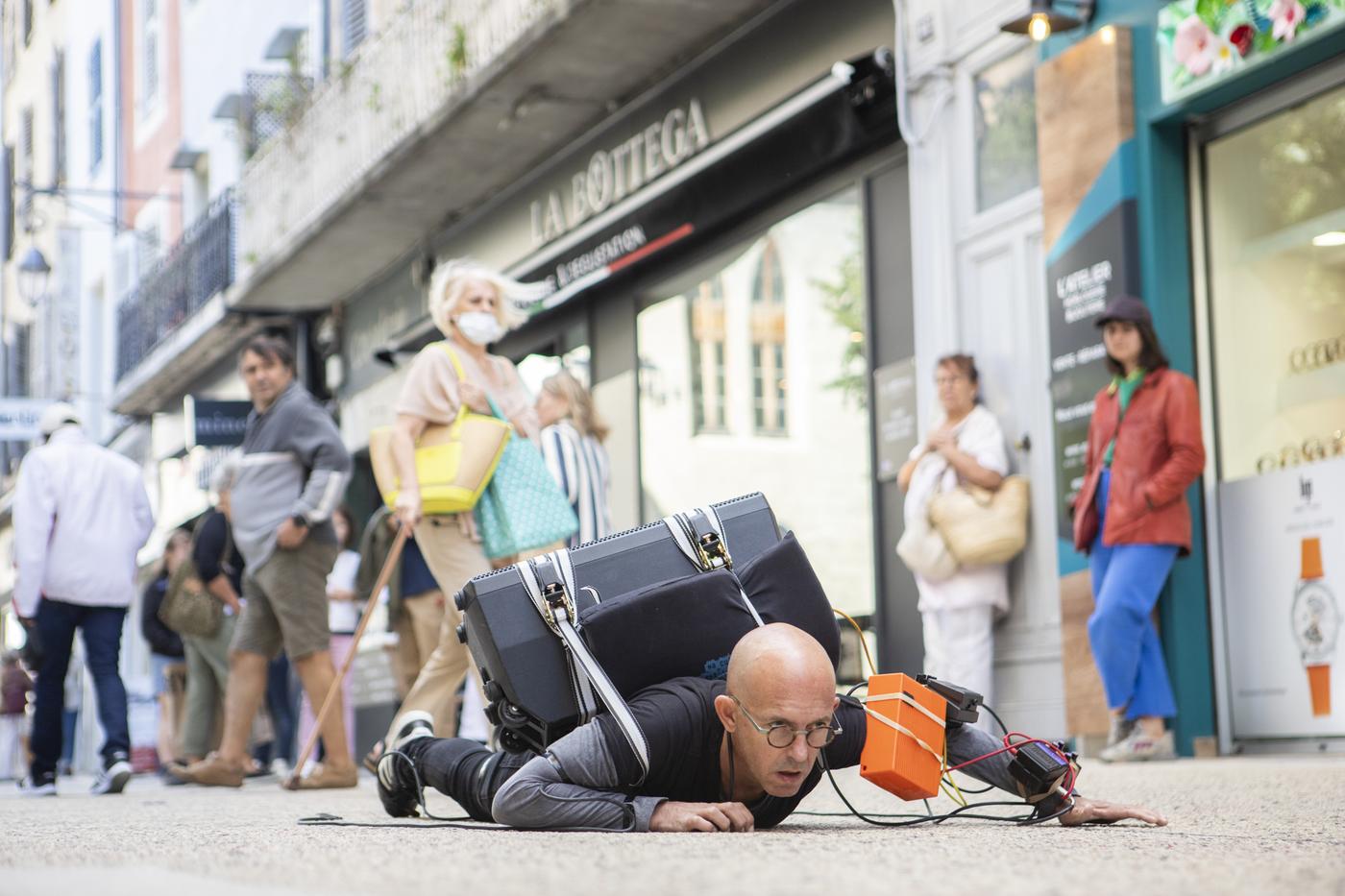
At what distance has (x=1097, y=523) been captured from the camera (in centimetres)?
952

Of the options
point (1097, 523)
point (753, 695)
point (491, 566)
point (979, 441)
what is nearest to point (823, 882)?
point (753, 695)

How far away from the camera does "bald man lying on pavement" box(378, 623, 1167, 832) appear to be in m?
4.52

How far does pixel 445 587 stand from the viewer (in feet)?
27.0

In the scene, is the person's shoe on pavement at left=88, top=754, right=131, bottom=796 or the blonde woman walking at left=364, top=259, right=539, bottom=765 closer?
the blonde woman walking at left=364, top=259, right=539, bottom=765

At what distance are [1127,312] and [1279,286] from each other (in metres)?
1.03

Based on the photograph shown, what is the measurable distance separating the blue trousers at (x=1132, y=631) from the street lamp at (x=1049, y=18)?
2330mm

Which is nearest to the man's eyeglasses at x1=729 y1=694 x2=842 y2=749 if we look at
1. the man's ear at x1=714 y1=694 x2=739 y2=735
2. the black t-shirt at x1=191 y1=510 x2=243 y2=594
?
the man's ear at x1=714 y1=694 x2=739 y2=735

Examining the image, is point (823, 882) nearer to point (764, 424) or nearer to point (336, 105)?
point (764, 424)

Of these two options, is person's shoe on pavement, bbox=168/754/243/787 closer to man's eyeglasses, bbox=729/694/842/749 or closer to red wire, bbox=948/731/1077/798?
red wire, bbox=948/731/1077/798

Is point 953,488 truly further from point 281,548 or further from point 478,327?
point 281,548

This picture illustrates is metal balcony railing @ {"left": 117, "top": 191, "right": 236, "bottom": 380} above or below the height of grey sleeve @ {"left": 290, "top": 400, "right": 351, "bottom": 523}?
above

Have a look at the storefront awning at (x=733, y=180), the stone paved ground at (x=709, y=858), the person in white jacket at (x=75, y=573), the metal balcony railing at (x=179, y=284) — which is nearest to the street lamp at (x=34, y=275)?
the metal balcony railing at (x=179, y=284)

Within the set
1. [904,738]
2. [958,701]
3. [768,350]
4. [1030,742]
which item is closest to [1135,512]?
[1030,742]

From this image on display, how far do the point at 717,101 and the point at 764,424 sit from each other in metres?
2.30
